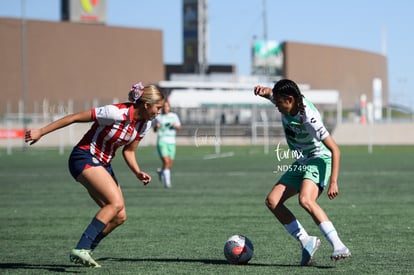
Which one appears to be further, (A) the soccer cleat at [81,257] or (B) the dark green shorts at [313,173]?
(B) the dark green shorts at [313,173]

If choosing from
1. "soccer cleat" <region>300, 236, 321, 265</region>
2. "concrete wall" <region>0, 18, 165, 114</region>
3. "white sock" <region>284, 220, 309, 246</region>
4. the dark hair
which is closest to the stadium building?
"concrete wall" <region>0, 18, 165, 114</region>

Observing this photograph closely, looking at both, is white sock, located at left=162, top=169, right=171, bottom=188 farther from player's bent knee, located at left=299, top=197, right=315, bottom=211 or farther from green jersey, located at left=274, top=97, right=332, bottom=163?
player's bent knee, located at left=299, top=197, right=315, bottom=211

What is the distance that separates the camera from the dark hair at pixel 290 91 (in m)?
9.26

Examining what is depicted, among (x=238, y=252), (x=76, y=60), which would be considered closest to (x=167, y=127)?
(x=238, y=252)

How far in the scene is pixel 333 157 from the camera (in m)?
9.21

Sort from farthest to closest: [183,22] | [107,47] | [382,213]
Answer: [183,22]
[107,47]
[382,213]

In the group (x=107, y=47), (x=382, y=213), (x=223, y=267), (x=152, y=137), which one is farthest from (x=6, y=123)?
(x=223, y=267)

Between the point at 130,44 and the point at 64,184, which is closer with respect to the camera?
the point at 64,184

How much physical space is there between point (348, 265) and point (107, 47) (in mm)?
74669

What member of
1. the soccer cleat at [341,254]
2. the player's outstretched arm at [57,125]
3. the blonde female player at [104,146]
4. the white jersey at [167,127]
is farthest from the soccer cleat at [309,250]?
the white jersey at [167,127]

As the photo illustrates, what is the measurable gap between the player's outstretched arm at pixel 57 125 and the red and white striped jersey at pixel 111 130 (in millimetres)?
107

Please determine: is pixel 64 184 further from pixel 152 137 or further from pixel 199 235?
pixel 152 137

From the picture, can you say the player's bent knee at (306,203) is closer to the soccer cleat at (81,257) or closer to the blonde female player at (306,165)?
the blonde female player at (306,165)

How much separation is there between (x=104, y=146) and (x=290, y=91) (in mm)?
1912
